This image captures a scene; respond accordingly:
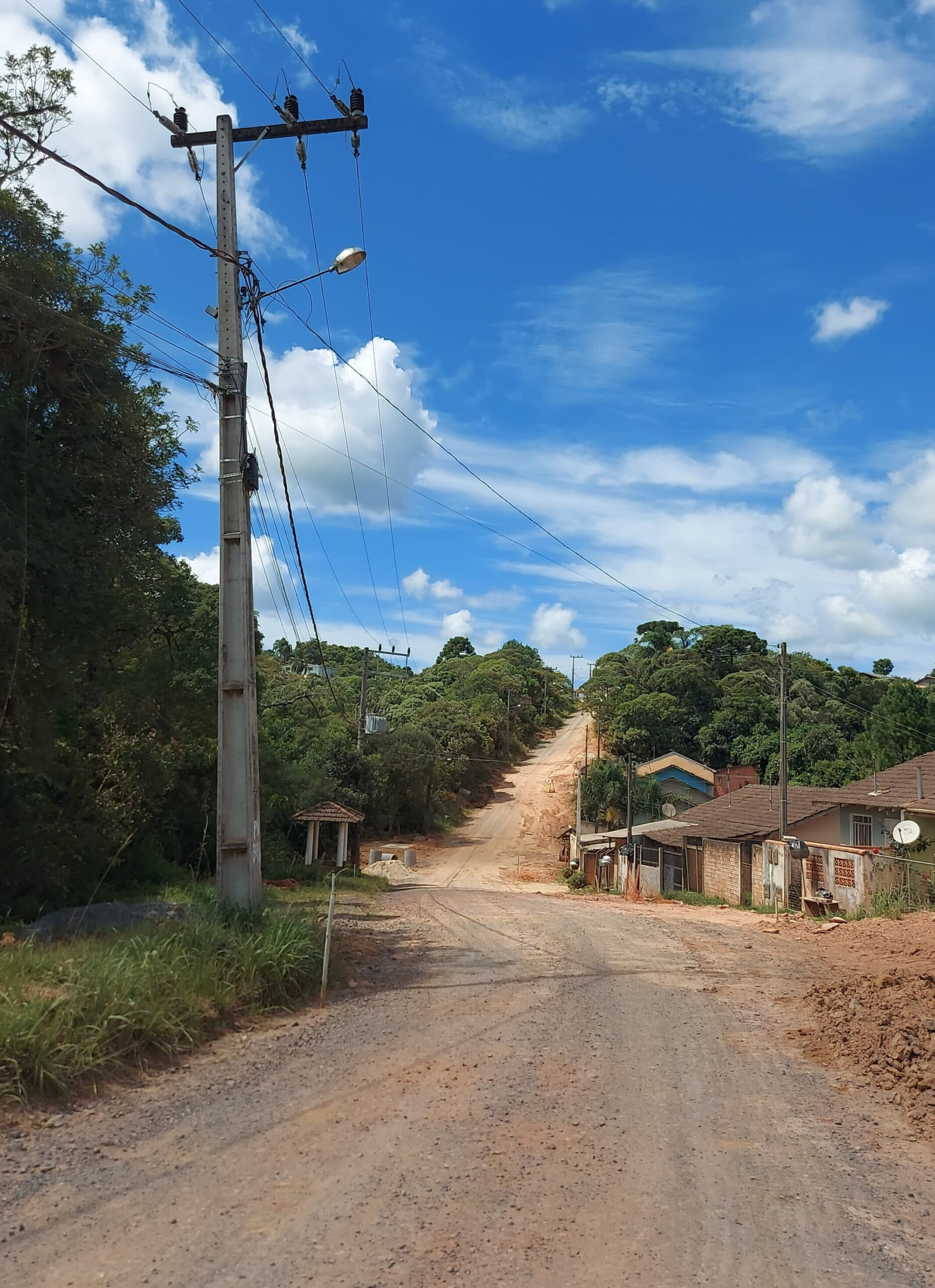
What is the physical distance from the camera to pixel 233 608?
1118 centimetres

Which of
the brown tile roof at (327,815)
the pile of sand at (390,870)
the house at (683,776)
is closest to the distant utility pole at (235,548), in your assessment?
the brown tile roof at (327,815)

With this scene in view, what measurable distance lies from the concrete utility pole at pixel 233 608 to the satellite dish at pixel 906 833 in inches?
684

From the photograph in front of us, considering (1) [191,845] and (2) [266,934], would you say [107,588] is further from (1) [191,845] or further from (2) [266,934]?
(1) [191,845]

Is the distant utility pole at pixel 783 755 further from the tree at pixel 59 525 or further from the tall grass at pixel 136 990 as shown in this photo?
the tall grass at pixel 136 990

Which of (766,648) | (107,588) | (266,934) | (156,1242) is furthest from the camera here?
(766,648)

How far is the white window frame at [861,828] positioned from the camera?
2892cm

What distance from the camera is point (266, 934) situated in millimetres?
9539

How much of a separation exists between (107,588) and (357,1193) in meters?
10.2

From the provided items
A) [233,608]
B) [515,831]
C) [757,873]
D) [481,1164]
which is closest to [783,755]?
[757,873]

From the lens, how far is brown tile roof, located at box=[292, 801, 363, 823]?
30.9 m

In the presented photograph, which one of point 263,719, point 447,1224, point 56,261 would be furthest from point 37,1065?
point 263,719

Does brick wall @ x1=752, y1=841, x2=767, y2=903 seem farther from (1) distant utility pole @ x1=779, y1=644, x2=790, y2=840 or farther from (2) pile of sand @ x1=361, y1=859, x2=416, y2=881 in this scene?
(2) pile of sand @ x1=361, y1=859, x2=416, y2=881

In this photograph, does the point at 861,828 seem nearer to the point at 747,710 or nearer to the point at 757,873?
the point at 757,873

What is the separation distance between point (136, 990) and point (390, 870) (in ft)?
101
